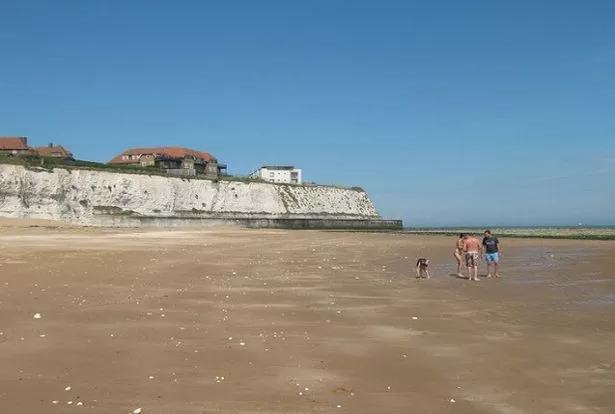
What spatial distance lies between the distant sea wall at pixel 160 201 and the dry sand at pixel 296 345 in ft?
163

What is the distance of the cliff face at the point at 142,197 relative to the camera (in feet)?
194

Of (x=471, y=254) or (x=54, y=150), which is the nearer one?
(x=471, y=254)

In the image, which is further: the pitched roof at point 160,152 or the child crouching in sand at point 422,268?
the pitched roof at point 160,152

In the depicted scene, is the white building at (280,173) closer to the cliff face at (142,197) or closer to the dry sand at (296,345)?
the cliff face at (142,197)

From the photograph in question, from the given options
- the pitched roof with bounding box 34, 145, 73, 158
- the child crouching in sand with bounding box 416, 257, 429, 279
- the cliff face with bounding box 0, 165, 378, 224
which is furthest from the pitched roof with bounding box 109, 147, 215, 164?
the child crouching in sand with bounding box 416, 257, 429, 279

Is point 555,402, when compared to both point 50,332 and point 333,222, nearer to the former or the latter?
point 50,332

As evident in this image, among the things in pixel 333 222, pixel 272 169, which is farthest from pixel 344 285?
pixel 272 169

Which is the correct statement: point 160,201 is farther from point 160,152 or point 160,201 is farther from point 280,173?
point 280,173

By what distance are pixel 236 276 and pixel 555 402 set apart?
11.5 meters

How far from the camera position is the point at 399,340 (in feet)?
26.5

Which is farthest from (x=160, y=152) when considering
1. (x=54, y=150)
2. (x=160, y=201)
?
(x=160, y=201)

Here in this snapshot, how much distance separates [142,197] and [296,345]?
66.7 meters

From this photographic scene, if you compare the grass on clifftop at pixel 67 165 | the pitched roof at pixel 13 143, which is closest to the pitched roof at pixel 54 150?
the pitched roof at pixel 13 143

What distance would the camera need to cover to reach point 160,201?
72.4 m
